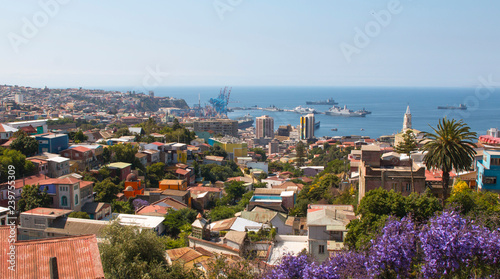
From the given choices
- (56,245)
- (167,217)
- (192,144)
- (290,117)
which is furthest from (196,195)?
(290,117)

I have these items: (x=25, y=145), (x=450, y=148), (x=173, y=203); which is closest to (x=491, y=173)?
(x=450, y=148)

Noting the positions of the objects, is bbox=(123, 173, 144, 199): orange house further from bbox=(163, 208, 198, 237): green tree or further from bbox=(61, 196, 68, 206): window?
bbox=(163, 208, 198, 237): green tree

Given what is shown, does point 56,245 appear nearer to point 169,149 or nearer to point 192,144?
point 169,149

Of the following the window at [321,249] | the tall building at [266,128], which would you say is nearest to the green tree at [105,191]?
the window at [321,249]

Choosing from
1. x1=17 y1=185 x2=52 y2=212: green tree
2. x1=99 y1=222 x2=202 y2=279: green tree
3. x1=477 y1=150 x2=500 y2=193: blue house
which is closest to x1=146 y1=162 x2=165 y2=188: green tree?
x1=17 y1=185 x2=52 y2=212: green tree

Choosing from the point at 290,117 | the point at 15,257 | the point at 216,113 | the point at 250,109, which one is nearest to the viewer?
the point at 15,257
